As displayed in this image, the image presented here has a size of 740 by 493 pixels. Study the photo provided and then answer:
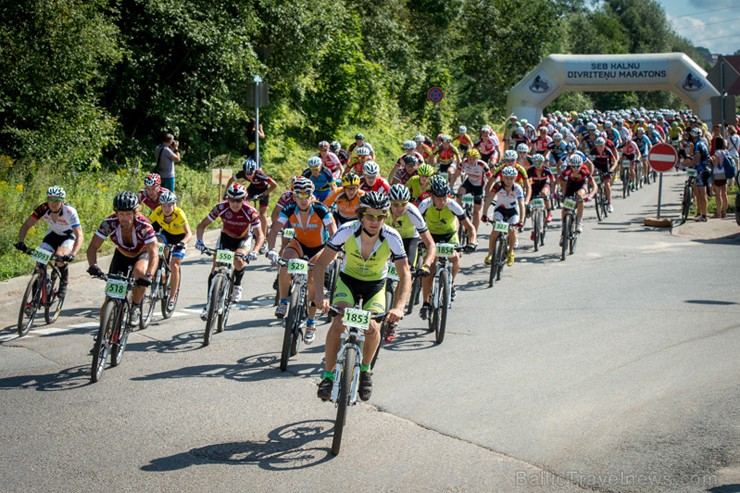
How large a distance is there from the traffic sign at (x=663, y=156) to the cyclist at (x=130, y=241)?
14.9 m

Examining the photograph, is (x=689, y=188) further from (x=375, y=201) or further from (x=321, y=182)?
(x=375, y=201)

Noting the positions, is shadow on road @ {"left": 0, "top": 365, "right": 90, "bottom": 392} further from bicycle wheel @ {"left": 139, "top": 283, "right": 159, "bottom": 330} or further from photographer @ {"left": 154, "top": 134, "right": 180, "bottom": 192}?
photographer @ {"left": 154, "top": 134, "right": 180, "bottom": 192}

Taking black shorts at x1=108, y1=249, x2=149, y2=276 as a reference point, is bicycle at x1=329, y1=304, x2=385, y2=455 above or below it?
below

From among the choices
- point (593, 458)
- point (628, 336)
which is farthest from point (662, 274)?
point (593, 458)

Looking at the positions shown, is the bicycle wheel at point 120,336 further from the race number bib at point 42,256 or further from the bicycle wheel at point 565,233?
the bicycle wheel at point 565,233

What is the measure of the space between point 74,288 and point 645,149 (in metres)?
23.6

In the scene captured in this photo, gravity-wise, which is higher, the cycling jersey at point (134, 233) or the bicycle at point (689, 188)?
the bicycle at point (689, 188)

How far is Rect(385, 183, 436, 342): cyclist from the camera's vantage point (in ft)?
30.9

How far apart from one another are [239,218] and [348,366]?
5.28 metres

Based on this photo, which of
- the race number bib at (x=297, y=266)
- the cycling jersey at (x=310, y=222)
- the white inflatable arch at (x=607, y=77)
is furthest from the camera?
the white inflatable arch at (x=607, y=77)

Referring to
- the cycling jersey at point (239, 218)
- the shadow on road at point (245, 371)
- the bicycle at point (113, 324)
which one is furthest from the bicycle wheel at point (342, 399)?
the cycling jersey at point (239, 218)

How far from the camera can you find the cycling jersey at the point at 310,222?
1128 centimetres

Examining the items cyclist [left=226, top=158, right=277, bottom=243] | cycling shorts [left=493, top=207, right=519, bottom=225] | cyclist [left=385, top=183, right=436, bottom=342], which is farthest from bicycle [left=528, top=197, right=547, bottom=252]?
cyclist [left=385, top=183, right=436, bottom=342]

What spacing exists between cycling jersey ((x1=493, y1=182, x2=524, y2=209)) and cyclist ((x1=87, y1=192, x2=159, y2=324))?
23.2 ft
